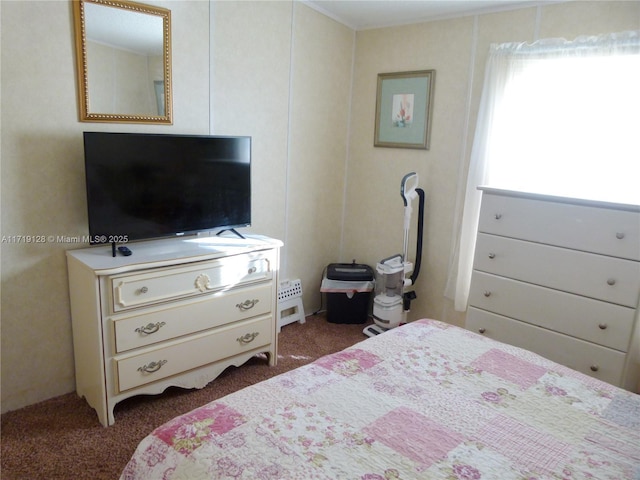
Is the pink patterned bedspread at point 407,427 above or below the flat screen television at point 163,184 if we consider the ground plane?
below

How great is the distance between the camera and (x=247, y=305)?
2811mm

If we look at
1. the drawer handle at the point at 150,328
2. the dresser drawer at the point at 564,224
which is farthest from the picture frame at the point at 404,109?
the drawer handle at the point at 150,328

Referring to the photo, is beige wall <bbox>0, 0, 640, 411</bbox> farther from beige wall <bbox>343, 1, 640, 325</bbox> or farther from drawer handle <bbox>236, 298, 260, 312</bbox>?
drawer handle <bbox>236, 298, 260, 312</bbox>

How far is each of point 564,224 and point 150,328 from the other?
2310mm

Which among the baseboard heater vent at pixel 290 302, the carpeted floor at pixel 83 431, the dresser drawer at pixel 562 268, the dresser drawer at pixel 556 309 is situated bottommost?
the carpeted floor at pixel 83 431

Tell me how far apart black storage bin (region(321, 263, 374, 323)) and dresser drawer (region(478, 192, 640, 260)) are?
47.2 inches

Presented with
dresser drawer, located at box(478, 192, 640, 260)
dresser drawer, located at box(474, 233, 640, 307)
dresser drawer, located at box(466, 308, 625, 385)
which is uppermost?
dresser drawer, located at box(478, 192, 640, 260)

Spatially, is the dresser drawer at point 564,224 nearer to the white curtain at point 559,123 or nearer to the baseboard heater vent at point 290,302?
the white curtain at point 559,123

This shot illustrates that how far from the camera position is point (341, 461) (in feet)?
4.01

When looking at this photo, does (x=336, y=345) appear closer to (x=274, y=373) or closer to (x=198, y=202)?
(x=274, y=373)

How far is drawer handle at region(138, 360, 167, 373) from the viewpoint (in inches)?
94.2

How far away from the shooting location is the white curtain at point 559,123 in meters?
2.69

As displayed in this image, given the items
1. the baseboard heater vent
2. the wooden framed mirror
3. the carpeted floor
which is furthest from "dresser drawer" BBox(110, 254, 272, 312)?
the wooden framed mirror

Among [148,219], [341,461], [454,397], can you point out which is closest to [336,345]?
[148,219]
